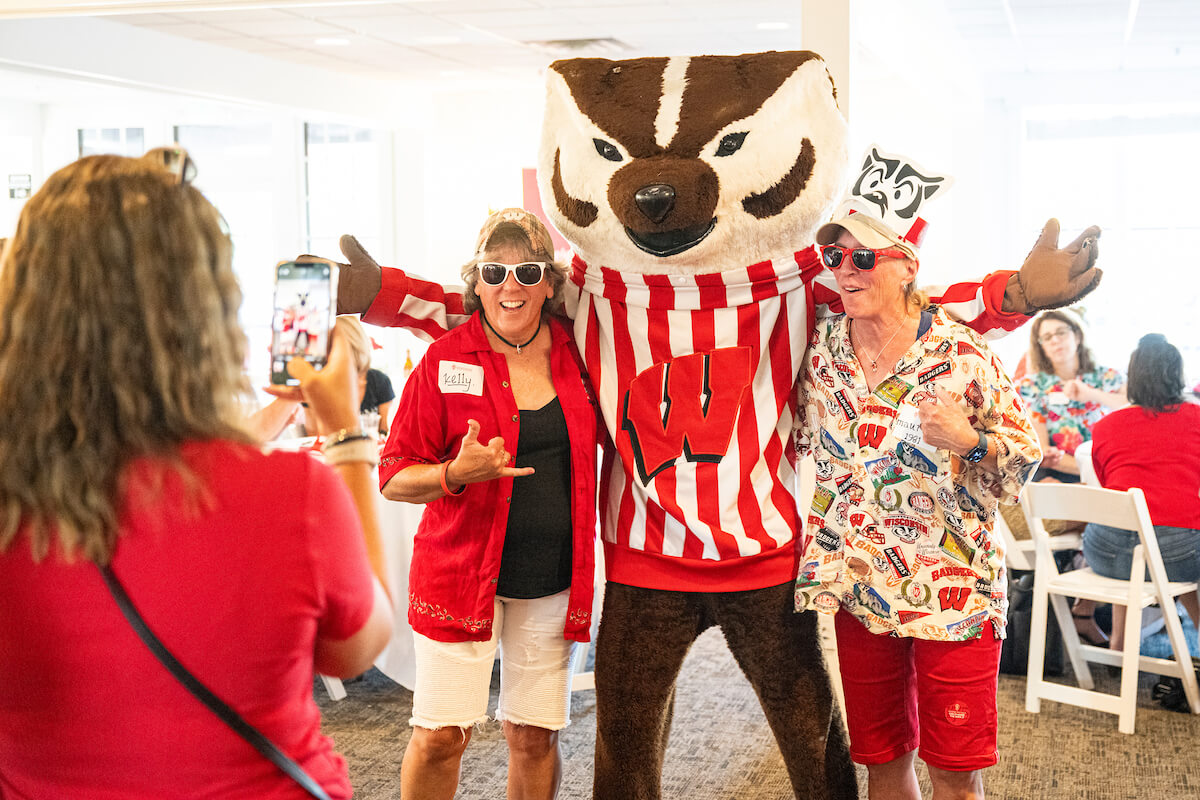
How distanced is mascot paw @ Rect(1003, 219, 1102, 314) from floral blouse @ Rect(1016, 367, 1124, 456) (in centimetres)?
267

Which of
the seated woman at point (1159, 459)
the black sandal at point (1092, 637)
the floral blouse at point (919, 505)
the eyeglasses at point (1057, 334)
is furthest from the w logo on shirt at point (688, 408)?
the eyeglasses at point (1057, 334)

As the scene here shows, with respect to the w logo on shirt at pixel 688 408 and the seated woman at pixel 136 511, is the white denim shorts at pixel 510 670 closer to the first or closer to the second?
the w logo on shirt at pixel 688 408

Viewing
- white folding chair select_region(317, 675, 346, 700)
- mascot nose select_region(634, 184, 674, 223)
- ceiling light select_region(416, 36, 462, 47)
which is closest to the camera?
mascot nose select_region(634, 184, 674, 223)

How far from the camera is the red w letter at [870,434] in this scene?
1954 millimetres

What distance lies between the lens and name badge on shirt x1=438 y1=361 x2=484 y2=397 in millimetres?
2066

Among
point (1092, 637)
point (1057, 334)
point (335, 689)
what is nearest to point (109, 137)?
point (335, 689)

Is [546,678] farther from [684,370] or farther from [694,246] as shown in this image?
[694,246]

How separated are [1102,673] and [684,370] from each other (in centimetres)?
282

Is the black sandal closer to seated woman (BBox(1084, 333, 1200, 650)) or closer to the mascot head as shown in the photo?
seated woman (BBox(1084, 333, 1200, 650))

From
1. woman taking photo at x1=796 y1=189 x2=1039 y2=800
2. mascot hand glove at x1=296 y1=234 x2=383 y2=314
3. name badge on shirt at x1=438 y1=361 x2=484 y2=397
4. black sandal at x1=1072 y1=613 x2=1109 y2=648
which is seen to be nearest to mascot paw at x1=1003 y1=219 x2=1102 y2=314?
woman taking photo at x1=796 y1=189 x2=1039 y2=800

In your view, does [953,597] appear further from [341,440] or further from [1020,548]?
[1020,548]

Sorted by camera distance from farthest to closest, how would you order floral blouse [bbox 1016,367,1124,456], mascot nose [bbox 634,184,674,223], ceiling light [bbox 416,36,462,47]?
ceiling light [bbox 416,36,462,47], floral blouse [bbox 1016,367,1124,456], mascot nose [bbox 634,184,674,223]

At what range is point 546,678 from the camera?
212 centimetres

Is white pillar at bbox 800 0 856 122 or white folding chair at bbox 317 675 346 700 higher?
white pillar at bbox 800 0 856 122
